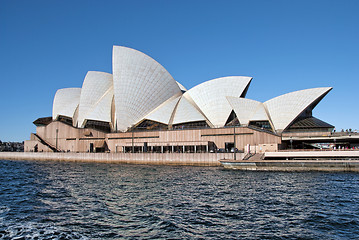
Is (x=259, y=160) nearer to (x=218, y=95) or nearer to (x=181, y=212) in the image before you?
(x=218, y=95)

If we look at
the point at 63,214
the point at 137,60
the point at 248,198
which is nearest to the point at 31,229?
the point at 63,214

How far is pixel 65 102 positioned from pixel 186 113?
35.3m

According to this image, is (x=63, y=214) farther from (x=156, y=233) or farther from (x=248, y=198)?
(x=248, y=198)

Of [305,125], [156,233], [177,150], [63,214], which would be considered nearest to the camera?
[156,233]

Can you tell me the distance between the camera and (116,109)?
193ft

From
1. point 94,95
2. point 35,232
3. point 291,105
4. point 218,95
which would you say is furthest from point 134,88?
point 35,232

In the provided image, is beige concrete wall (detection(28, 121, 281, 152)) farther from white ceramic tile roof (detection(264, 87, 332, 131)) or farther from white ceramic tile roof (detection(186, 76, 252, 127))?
white ceramic tile roof (detection(264, 87, 332, 131))

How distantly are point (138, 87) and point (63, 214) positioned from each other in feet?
150

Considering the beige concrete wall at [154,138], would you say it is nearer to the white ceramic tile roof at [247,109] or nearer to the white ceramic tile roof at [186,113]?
the white ceramic tile roof at [186,113]

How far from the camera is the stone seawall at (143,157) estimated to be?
43.7 meters

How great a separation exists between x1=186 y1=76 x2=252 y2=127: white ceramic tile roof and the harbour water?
3192 cm

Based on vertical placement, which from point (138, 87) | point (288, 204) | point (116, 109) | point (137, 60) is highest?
point (137, 60)

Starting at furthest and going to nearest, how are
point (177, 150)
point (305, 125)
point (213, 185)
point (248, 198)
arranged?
point (177, 150)
point (305, 125)
point (213, 185)
point (248, 198)

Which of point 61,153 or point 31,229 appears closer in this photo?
point 31,229
